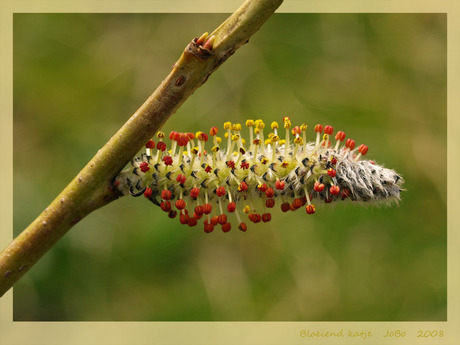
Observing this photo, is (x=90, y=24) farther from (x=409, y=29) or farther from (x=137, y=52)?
(x=409, y=29)

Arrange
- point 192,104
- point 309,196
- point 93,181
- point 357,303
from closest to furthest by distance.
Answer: point 93,181 → point 309,196 → point 357,303 → point 192,104

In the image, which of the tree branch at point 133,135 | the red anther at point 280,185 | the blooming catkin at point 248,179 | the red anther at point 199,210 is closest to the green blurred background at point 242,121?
the blooming catkin at point 248,179

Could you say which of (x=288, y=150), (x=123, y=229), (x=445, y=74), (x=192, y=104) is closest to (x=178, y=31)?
Answer: (x=192, y=104)

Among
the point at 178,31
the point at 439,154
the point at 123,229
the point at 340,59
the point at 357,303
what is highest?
the point at 178,31

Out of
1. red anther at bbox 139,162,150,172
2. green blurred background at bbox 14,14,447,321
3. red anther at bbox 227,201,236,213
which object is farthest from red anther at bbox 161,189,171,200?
green blurred background at bbox 14,14,447,321

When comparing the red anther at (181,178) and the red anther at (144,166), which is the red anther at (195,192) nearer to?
the red anther at (181,178)

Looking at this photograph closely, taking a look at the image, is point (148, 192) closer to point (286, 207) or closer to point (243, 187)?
point (243, 187)

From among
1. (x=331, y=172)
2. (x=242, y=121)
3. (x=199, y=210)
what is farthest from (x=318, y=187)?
(x=242, y=121)
